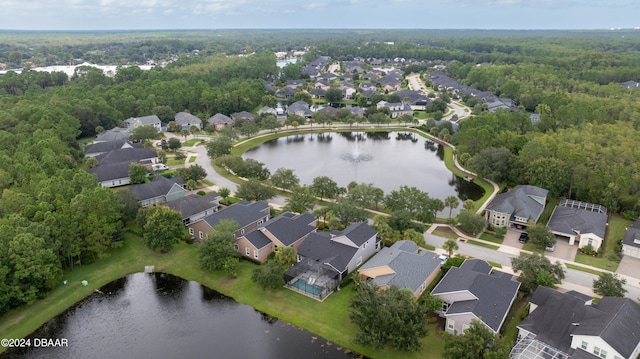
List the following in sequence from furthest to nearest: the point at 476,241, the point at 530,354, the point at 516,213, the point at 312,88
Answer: the point at 312,88
the point at 516,213
the point at 476,241
the point at 530,354

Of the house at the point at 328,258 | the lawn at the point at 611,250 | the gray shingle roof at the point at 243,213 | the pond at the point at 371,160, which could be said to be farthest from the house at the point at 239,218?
the lawn at the point at 611,250

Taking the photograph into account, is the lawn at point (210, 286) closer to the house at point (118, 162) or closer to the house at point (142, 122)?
the house at point (118, 162)

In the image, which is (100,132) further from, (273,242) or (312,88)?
(312,88)

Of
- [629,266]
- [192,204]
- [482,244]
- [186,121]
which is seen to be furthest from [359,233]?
[186,121]

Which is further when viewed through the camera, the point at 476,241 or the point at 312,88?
the point at 312,88

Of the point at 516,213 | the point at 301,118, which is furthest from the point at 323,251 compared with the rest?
the point at 301,118

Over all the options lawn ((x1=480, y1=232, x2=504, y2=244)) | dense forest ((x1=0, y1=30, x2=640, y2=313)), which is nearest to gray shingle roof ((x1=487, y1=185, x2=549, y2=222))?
lawn ((x1=480, y1=232, x2=504, y2=244))

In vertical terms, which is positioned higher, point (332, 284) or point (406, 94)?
point (406, 94)

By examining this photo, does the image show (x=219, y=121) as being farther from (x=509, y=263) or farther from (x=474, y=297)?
(x=474, y=297)
